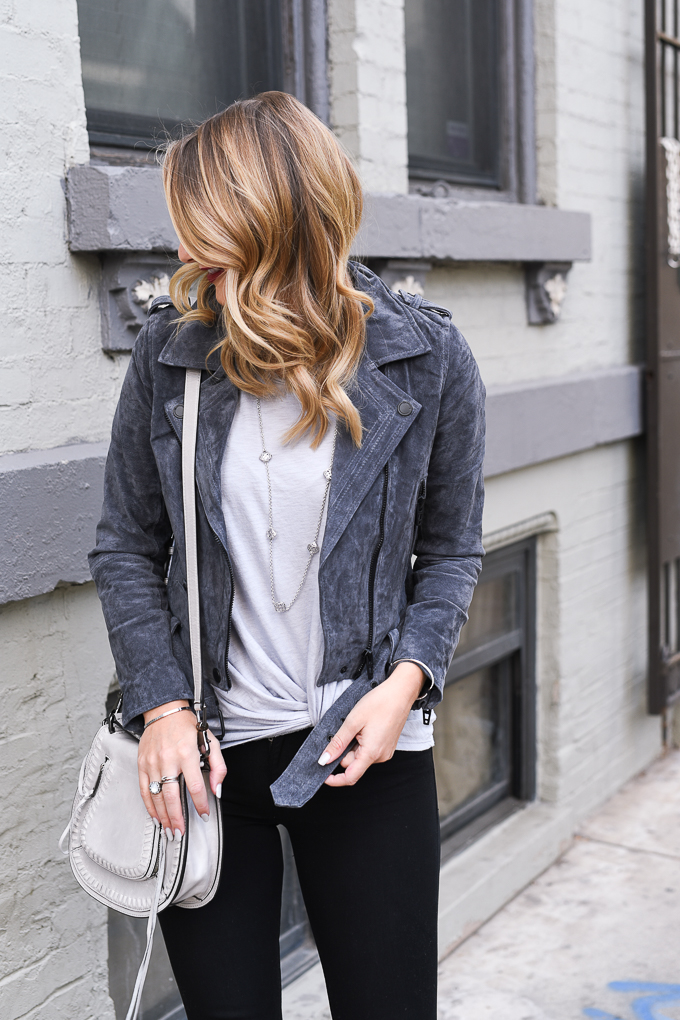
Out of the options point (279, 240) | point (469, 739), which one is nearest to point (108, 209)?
point (279, 240)

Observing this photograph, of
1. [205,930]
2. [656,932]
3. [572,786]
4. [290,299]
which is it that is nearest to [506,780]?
[572,786]

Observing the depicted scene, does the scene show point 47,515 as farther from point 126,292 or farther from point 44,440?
point 126,292

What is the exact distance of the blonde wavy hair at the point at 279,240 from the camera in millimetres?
1565

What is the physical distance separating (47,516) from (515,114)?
2628 mm

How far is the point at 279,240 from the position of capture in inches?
62.4

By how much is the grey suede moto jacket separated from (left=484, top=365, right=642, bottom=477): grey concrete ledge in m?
1.75

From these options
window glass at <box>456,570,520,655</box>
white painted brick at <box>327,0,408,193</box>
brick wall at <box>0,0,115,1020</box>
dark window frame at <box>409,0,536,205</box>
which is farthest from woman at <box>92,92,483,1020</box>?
dark window frame at <box>409,0,536,205</box>

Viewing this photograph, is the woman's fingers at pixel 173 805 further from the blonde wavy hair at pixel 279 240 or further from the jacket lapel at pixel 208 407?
the blonde wavy hair at pixel 279 240

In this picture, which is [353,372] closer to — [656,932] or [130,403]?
[130,403]

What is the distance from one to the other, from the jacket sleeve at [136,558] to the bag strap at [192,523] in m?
0.03

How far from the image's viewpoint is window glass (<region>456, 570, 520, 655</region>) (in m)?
3.90

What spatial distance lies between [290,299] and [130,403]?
12.4 inches

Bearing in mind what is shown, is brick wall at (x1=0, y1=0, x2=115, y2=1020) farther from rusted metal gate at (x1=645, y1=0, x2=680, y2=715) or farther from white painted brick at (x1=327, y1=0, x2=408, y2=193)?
rusted metal gate at (x1=645, y1=0, x2=680, y2=715)

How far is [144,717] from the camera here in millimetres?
1660
